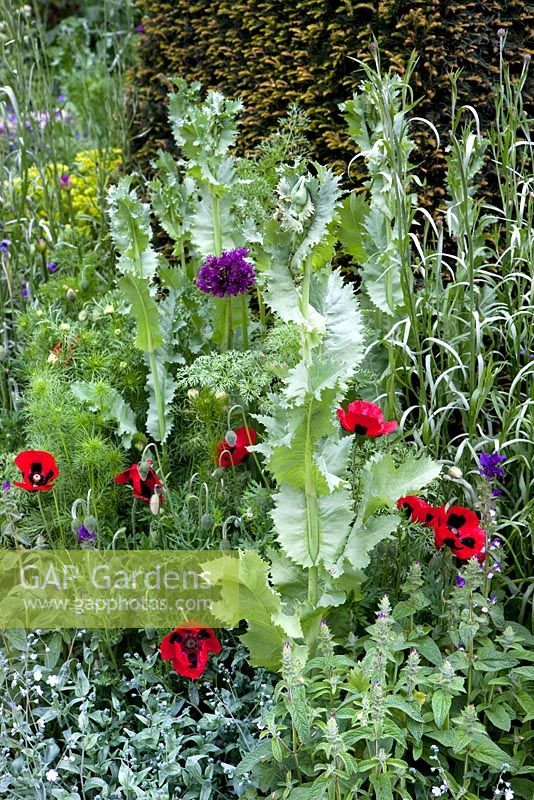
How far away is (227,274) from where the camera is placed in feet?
8.80

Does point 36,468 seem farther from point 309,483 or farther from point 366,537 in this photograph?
point 366,537

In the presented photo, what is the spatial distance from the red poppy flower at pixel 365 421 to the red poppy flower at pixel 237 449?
335 mm

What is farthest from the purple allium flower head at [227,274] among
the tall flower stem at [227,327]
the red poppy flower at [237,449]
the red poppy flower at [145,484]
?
the red poppy flower at [145,484]

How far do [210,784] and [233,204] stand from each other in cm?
176

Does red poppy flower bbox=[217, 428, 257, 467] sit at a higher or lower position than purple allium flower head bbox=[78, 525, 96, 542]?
higher

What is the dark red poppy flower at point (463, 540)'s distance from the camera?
79.8 inches

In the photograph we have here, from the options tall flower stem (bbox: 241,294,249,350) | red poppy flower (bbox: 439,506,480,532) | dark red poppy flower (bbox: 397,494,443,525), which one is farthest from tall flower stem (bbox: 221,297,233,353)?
red poppy flower (bbox: 439,506,480,532)

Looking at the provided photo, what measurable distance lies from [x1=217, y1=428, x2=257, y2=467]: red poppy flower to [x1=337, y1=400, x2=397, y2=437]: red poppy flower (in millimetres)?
335

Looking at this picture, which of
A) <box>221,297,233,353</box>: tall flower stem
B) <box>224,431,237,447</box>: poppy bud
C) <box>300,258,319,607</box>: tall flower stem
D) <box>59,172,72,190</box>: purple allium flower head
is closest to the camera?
<box>300,258,319,607</box>: tall flower stem

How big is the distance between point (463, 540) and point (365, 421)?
0.39 m

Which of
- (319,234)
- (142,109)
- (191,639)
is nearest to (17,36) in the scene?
(142,109)

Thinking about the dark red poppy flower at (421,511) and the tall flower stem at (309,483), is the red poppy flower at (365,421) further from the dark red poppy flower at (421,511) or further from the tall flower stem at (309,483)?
the tall flower stem at (309,483)

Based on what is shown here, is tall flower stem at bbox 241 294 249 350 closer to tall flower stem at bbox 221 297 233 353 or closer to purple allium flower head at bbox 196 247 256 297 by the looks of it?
tall flower stem at bbox 221 297 233 353

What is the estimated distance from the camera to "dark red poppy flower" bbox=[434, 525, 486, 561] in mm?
2027
